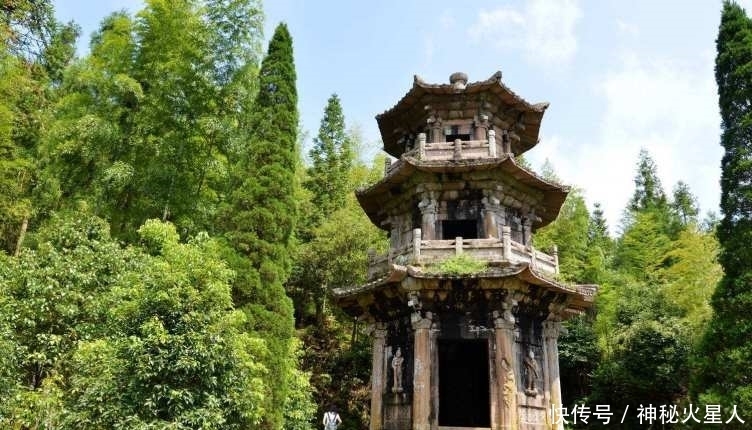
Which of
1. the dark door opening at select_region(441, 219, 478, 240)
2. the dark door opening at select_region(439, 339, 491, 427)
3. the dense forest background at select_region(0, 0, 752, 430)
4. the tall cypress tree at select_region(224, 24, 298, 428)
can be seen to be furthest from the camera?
the dark door opening at select_region(439, 339, 491, 427)

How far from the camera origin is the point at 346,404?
893 inches

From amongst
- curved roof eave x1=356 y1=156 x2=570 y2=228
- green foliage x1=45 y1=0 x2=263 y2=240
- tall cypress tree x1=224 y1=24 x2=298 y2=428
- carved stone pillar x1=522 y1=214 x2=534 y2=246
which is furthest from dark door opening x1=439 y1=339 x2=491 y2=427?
green foliage x1=45 y1=0 x2=263 y2=240

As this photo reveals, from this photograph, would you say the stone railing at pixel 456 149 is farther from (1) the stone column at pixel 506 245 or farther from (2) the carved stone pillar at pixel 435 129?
(1) the stone column at pixel 506 245

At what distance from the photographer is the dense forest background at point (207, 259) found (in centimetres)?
922

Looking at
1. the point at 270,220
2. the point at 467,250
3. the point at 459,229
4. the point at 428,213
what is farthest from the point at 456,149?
the point at 270,220

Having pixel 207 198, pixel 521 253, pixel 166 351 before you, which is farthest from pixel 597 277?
pixel 166 351

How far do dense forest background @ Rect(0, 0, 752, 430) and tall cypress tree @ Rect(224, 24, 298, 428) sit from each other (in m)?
0.06

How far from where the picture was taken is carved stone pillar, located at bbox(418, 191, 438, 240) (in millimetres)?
12469

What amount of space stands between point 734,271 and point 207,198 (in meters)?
14.3

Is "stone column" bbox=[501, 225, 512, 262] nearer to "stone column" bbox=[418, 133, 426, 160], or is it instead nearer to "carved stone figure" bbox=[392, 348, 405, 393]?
"stone column" bbox=[418, 133, 426, 160]

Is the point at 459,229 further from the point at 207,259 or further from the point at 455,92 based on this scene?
the point at 207,259

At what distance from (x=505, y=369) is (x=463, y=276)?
1959mm

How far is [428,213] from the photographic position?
12.6m

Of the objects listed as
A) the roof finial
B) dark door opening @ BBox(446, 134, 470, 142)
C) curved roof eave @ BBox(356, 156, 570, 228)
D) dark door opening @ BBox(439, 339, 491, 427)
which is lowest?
dark door opening @ BBox(439, 339, 491, 427)
